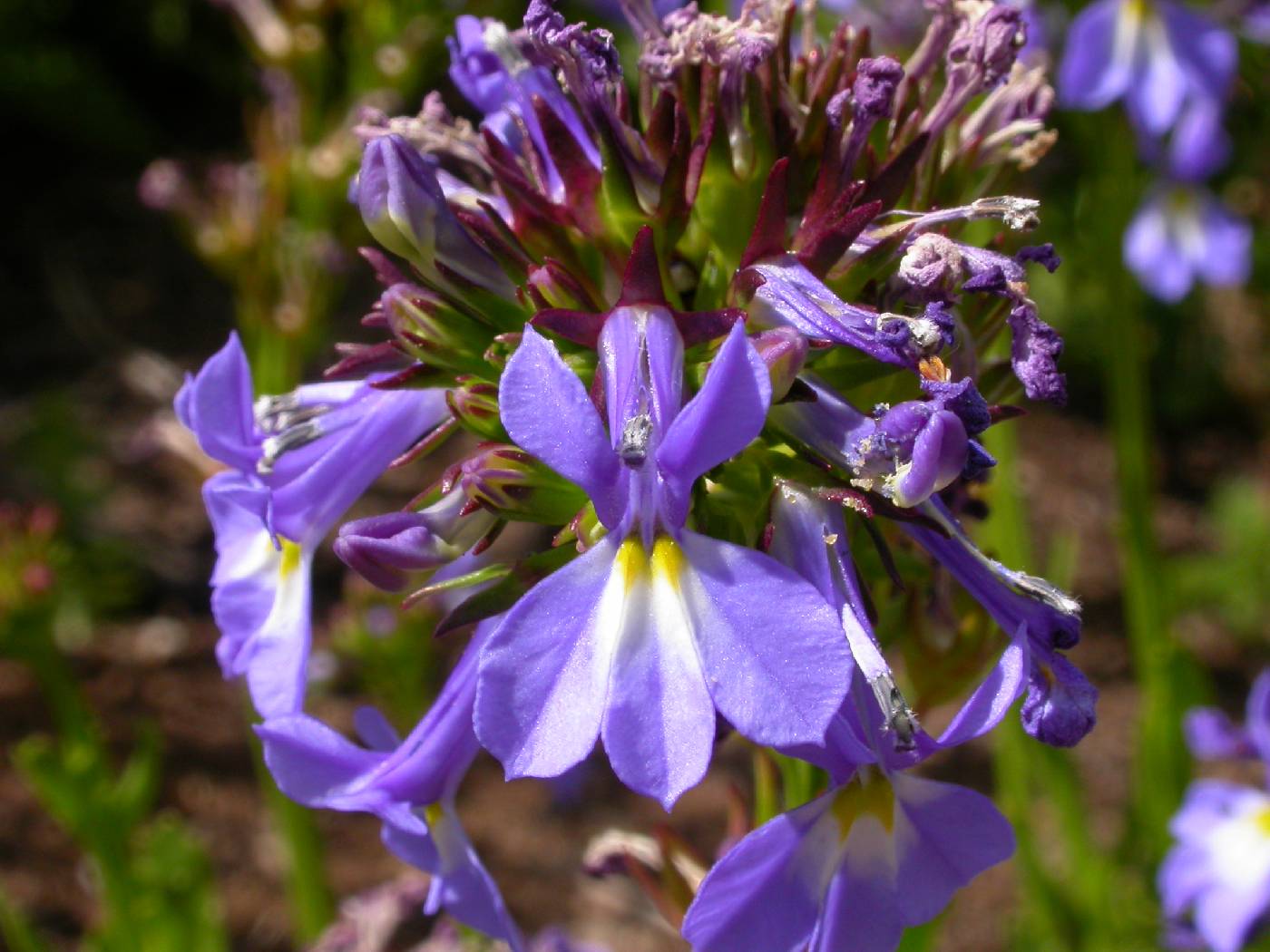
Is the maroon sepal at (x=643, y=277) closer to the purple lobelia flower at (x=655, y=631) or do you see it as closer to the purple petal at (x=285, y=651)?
the purple lobelia flower at (x=655, y=631)

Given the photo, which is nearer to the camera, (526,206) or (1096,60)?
(526,206)

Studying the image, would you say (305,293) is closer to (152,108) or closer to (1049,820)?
(1049,820)

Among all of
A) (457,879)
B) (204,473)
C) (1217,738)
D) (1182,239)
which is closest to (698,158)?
(457,879)

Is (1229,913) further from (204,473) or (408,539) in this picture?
(204,473)

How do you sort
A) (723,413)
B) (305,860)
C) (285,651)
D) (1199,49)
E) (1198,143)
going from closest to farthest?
(723,413) → (285,651) → (305,860) → (1199,49) → (1198,143)

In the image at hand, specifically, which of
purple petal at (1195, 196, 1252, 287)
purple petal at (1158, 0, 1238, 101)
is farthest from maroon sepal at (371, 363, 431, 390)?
purple petal at (1195, 196, 1252, 287)

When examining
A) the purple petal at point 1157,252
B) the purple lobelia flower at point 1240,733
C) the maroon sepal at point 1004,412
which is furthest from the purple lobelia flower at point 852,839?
the purple petal at point 1157,252

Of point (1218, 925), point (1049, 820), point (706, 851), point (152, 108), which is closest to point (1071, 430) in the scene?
point (1049, 820)
